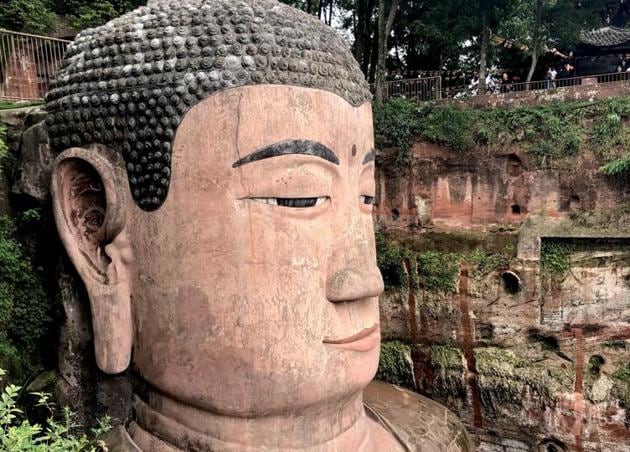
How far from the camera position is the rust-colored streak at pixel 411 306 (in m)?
10.4

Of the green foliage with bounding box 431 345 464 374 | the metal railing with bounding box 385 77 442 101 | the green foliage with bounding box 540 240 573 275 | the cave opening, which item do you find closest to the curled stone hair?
the cave opening

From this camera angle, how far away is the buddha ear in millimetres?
3359

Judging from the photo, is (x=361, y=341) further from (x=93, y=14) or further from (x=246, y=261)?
(x=93, y=14)

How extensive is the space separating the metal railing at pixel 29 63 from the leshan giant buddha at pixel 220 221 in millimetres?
3379

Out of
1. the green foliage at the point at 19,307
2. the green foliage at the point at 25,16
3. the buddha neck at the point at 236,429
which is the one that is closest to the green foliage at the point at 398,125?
the green foliage at the point at 25,16

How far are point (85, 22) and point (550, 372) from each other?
10.4 meters

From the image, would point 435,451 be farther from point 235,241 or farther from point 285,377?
point 235,241

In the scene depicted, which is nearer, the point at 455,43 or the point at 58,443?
the point at 58,443

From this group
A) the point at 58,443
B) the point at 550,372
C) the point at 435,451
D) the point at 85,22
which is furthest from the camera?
the point at 85,22

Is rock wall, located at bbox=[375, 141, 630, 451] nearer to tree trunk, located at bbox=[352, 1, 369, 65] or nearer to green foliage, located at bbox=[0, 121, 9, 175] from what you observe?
tree trunk, located at bbox=[352, 1, 369, 65]

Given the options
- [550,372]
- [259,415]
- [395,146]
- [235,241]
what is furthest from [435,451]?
[395,146]

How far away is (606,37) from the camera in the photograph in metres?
15.3

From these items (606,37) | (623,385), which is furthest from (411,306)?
(606,37)

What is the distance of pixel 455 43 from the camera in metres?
14.3
